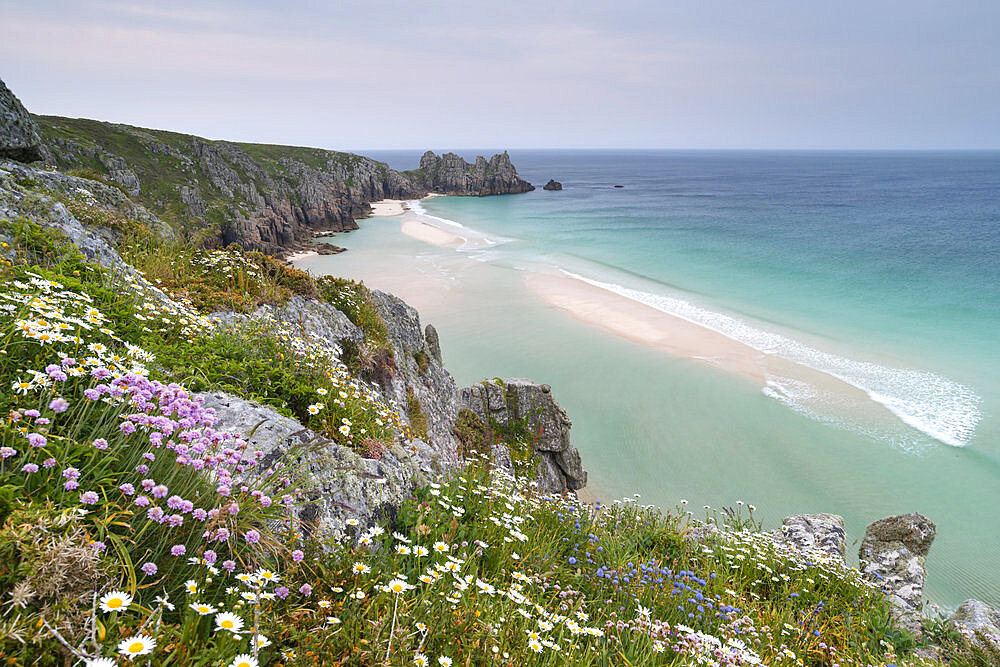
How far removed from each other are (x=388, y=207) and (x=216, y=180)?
112 feet

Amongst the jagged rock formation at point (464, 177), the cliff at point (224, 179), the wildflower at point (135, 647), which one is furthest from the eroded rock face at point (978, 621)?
the jagged rock formation at point (464, 177)

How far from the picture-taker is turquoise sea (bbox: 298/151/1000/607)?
15.1 meters

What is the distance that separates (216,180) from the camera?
2366 inches

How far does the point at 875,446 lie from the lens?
1747 centimetres

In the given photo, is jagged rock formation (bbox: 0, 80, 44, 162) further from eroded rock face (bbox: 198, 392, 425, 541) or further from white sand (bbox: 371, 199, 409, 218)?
white sand (bbox: 371, 199, 409, 218)

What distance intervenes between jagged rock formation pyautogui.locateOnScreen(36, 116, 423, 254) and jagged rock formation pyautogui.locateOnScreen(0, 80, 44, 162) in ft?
120

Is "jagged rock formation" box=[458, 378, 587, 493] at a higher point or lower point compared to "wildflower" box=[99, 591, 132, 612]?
lower

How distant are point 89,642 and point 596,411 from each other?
17853 millimetres

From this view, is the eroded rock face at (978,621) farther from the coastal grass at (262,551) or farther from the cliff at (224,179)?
the cliff at (224,179)

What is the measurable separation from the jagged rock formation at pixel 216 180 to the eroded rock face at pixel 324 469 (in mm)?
45250

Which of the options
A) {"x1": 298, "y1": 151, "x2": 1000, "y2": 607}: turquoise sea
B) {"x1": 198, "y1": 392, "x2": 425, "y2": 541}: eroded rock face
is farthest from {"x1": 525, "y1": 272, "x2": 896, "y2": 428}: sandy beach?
A: {"x1": 198, "y1": 392, "x2": 425, "y2": 541}: eroded rock face

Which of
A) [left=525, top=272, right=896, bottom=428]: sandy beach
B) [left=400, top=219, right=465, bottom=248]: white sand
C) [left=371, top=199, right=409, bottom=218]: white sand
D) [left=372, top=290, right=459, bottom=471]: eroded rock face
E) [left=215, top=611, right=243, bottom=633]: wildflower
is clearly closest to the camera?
[left=215, top=611, right=243, bottom=633]: wildflower

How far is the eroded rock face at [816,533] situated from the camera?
327 inches

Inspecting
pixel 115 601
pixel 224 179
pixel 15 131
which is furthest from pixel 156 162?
pixel 115 601
